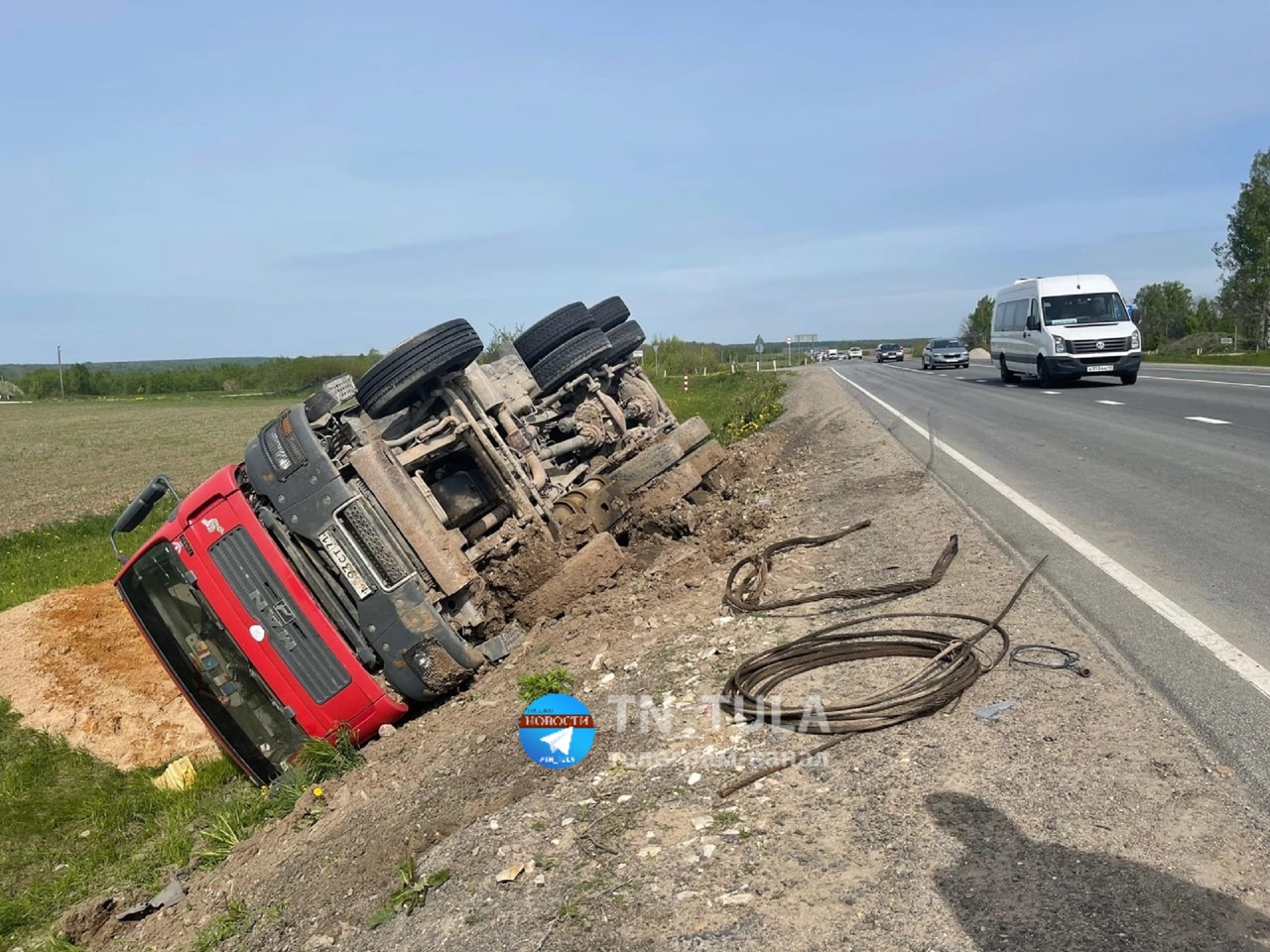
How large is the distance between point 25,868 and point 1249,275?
5285 cm

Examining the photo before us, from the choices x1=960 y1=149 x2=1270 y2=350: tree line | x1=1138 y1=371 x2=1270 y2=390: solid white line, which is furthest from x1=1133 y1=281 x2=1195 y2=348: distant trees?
x1=1138 y1=371 x2=1270 y2=390: solid white line

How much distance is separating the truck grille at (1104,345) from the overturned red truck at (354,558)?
17.1 meters

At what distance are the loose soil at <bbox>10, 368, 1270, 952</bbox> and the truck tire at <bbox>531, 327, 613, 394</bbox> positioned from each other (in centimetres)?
350

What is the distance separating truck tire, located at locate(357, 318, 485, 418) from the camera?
22.9ft

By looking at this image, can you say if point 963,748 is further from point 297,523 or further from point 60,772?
point 60,772

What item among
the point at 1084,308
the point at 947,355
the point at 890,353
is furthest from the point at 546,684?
the point at 890,353

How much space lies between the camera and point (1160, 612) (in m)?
4.92

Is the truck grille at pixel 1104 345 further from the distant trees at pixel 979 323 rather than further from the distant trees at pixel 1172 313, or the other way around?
the distant trees at pixel 979 323

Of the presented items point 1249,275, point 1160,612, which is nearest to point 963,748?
point 1160,612

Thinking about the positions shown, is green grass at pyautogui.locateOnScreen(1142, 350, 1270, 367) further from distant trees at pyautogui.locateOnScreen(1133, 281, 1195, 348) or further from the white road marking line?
distant trees at pyautogui.locateOnScreen(1133, 281, 1195, 348)

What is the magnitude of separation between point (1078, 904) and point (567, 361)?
684 centimetres

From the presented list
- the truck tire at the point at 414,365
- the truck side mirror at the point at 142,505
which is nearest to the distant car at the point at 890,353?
the truck tire at the point at 414,365

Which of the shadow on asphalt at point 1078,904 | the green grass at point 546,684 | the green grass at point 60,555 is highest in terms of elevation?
the green grass at point 60,555

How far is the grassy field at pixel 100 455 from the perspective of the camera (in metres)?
19.9
